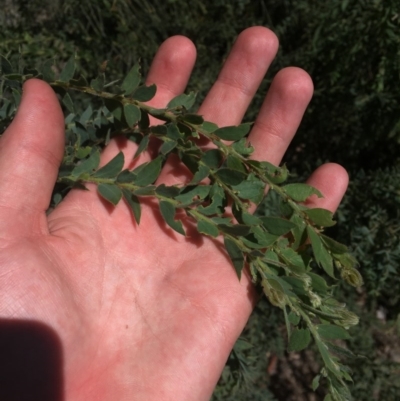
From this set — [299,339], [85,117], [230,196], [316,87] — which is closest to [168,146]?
[230,196]

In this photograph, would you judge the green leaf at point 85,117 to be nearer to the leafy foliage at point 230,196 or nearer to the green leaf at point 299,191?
the leafy foliage at point 230,196

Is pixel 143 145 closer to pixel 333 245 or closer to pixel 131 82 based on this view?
pixel 131 82

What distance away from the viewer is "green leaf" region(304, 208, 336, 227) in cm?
174

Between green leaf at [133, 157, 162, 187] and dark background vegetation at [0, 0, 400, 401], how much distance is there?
1017 millimetres

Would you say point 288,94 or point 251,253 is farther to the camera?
point 288,94

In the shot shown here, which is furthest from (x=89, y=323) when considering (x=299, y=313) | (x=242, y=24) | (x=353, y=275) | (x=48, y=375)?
(x=242, y=24)

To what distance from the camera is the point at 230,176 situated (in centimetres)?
174

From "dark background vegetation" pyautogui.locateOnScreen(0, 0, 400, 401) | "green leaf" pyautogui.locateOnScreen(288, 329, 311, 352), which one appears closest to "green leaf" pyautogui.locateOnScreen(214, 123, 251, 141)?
"green leaf" pyautogui.locateOnScreen(288, 329, 311, 352)

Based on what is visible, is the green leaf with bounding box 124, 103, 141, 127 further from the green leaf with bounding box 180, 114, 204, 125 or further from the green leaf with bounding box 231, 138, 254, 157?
the green leaf with bounding box 231, 138, 254, 157

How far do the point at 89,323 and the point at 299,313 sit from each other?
657 millimetres

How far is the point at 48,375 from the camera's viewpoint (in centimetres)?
159

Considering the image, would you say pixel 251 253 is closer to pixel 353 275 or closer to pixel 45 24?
pixel 353 275

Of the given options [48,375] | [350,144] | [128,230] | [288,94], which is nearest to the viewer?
[48,375]

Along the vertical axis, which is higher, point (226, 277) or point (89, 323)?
point (226, 277)
